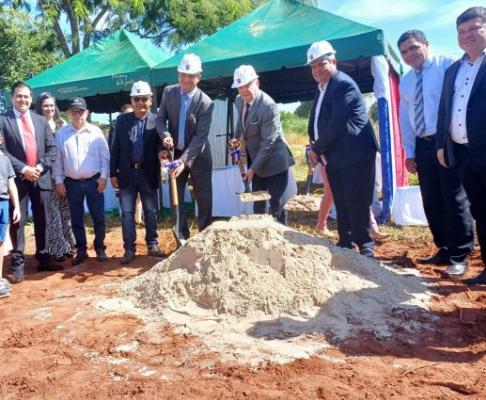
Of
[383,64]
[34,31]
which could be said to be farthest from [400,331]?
[34,31]

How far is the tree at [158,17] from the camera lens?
15.2 meters

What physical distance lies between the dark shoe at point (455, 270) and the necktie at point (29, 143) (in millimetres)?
3732

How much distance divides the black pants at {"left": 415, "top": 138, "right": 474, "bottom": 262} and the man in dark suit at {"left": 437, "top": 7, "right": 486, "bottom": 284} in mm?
213

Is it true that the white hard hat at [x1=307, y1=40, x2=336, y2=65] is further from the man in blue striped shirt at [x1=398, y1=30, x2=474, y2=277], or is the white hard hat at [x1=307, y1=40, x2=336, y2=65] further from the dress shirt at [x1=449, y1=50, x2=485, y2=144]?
the dress shirt at [x1=449, y1=50, x2=485, y2=144]

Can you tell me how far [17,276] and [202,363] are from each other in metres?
2.62

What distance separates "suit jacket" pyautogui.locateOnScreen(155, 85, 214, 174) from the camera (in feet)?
15.0

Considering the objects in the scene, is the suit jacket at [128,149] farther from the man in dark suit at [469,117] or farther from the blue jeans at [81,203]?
the man in dark suit at [469,117]

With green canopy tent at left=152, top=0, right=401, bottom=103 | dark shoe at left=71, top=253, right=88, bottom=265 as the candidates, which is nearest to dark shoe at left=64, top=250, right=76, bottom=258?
dark shoe at left=71, top=253, right=88, bottom=265

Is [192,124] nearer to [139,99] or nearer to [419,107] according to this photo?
[139,99]

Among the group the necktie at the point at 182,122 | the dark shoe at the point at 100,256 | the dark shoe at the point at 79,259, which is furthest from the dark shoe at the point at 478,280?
the dark shoe at the point at 79,259

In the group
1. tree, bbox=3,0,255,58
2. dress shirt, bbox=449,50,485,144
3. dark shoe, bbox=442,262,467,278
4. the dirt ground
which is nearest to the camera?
the dirt ground

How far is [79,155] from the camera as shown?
4.66 meters

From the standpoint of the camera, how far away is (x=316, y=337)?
272 cm

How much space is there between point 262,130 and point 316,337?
2.25m
